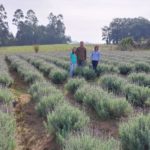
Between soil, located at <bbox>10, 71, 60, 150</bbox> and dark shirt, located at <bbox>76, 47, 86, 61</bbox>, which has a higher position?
dark shirt, located at <bbox>76, 47, 86, 61</bbox>

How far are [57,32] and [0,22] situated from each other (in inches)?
928

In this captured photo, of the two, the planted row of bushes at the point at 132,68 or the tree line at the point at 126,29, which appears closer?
the planted row of bushes at the point at 132,68

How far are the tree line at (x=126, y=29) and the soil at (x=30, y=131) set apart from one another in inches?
3892

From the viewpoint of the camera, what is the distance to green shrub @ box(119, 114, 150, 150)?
5.04 m

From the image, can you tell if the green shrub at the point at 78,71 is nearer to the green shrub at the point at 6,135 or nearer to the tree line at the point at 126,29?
the green shrub at the point at 6,135

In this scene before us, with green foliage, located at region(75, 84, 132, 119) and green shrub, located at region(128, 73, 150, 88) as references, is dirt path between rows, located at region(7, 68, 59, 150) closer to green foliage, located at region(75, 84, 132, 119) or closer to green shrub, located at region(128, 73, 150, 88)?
green foliage, located at region(75, 84, 132, 119)

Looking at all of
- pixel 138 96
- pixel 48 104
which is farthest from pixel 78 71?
pixel 48 104

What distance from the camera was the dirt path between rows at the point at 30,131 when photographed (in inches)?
261

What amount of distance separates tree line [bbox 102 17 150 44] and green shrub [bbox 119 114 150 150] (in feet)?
337

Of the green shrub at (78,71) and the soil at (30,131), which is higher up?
the soil at (30,131)

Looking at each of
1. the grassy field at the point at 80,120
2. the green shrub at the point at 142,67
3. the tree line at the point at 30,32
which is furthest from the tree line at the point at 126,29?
the grassy field at the point at 80,120

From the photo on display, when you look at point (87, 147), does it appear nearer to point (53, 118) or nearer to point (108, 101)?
point (53, 118)

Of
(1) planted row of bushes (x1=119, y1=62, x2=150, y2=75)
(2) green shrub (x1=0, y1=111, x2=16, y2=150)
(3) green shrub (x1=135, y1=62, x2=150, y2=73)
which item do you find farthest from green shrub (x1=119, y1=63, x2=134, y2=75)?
(2) green shrub (x1=0, y1=111, x2=16, y2=150)

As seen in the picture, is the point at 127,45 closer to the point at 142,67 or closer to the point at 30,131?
the point at 142,67
